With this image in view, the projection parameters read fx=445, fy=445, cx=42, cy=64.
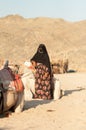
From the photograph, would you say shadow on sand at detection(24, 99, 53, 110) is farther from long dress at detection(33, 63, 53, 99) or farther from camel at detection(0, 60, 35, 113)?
camel at detection(0, 60, 35, 113)

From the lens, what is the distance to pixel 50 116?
28.9 feet

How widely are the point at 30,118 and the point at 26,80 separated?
10.7 ft

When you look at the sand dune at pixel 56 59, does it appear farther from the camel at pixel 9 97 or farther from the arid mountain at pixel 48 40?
the camel at pixel 9 97

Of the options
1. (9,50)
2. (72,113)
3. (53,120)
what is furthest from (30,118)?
(9,50)

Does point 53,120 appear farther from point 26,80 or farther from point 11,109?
point 26,80

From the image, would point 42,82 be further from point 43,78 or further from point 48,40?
point 48,40

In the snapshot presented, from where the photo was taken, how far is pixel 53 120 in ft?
27.4

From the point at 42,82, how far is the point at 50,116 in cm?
275

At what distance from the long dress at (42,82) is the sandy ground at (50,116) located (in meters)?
0.44

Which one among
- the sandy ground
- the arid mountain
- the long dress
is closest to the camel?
the sandy ground

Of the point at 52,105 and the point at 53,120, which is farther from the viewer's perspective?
the point at 52,105

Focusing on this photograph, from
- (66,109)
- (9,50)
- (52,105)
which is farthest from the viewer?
(9,50)

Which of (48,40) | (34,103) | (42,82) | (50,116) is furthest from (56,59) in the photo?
(48,40)

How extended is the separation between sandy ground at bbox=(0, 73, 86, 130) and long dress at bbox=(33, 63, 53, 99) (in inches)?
17.4
